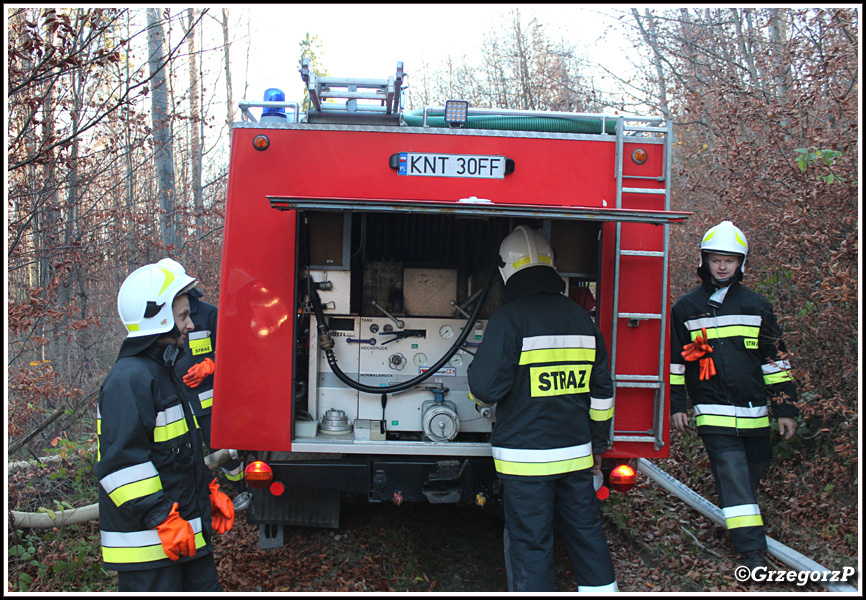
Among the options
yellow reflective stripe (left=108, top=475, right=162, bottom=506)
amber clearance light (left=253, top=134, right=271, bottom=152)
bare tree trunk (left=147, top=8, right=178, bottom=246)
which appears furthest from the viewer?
bare tree trunk (left=147, top=8, right=178, bottom=246)

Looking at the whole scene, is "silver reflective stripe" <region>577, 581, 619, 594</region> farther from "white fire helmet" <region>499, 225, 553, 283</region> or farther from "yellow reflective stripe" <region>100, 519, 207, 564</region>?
"yellow reflective stripe" <region>100, 519, 207, 564</region>

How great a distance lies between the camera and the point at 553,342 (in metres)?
3.47

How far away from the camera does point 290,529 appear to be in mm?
4859

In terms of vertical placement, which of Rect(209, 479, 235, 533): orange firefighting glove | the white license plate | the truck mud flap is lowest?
the truck mud flap

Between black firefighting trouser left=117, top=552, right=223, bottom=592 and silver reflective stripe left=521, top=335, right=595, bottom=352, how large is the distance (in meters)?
2.00

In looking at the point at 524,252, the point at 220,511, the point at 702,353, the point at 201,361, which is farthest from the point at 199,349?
the point at 702,353

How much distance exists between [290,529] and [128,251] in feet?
18.4

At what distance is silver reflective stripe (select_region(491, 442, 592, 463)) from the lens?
340 cm

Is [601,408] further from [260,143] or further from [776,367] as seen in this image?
[260,143]

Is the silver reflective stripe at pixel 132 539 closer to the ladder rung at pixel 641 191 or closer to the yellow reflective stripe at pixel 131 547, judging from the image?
the yellow reflective stripe at pixel 131 547

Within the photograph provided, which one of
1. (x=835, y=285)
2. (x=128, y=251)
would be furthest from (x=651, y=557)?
(x=128, y=251)

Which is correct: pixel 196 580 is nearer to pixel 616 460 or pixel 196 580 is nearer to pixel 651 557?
pixel 616 460

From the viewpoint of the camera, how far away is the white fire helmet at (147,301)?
9.40ft

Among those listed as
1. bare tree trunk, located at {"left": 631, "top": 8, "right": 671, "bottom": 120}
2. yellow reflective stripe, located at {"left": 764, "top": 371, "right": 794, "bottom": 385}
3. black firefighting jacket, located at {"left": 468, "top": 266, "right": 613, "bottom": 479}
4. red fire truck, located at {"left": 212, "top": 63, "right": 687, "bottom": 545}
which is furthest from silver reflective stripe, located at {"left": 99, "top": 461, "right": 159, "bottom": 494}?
bare tree trunk, located at {"left": 631, "top": 8, "right": 671, "bottom": 120}
